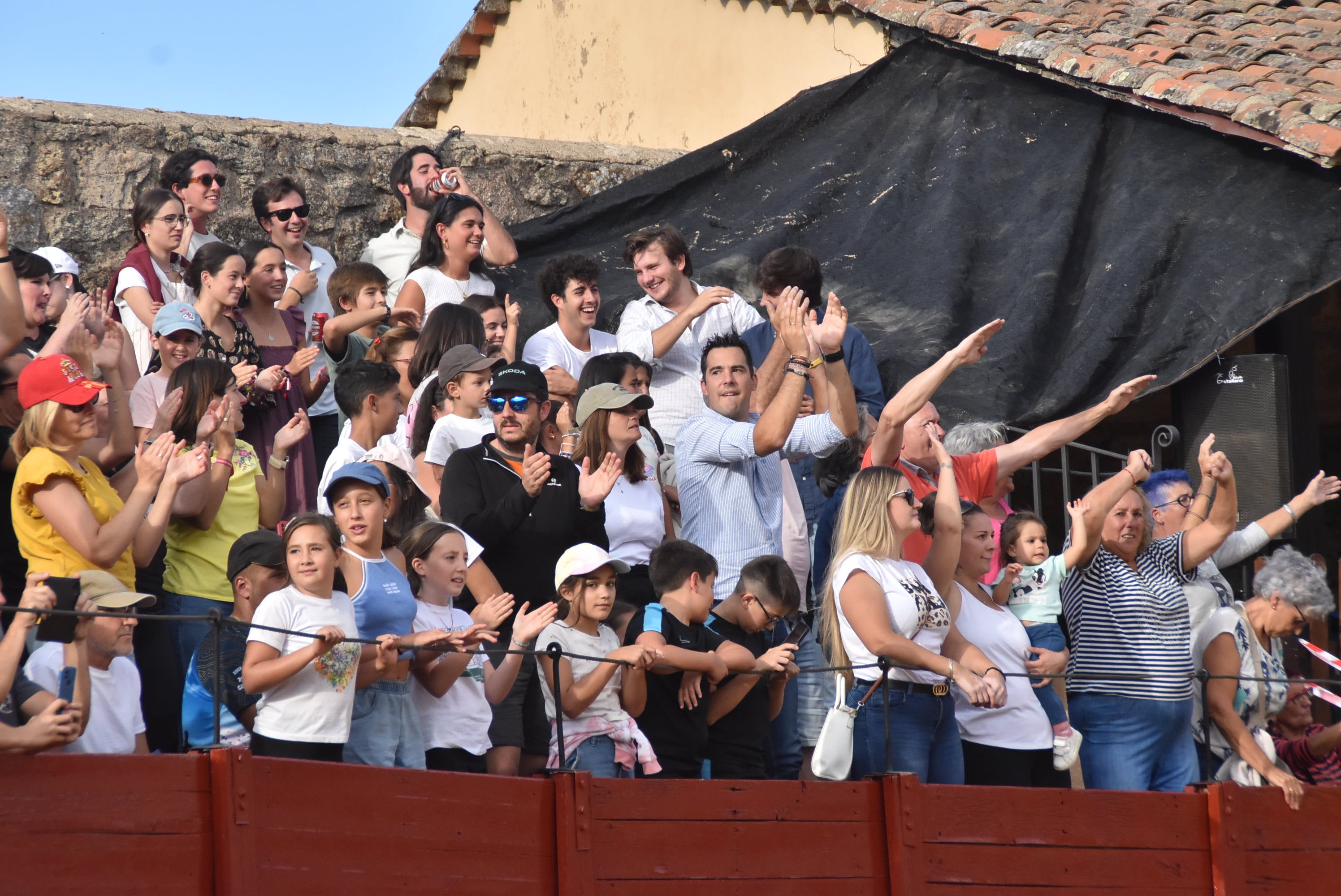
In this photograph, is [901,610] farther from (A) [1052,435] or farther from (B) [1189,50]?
(B) [1189,50]

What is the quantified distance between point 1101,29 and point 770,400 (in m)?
3.90

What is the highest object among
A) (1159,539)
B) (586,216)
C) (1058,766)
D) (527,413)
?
(586,216)

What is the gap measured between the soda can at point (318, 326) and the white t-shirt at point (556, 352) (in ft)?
2.76

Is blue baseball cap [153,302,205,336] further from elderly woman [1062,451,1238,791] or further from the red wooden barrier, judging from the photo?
elderly woman [1062,451,1238,791]

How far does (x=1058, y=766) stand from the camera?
593 cm

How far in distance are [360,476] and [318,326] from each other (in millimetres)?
2379

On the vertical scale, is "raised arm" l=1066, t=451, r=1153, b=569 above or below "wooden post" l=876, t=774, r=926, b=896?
above

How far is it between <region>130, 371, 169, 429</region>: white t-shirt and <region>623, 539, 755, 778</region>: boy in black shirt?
1.82 m

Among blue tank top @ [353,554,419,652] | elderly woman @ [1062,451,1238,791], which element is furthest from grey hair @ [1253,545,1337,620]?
blue tank top @ [353,554,419,652]

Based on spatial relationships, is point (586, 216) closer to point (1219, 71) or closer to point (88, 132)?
point (88, 132)

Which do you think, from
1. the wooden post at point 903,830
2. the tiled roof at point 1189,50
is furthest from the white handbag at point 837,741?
the tiled roof at point 1189,50

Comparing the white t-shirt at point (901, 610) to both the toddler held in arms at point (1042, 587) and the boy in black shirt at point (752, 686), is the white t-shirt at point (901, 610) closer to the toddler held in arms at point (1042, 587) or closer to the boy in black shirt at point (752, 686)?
the boy in black shirt at point (752, 686)

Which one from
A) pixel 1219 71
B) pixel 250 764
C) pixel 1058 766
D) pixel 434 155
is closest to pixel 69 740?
pixel 250 764

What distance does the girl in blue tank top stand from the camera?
15.4 feet
